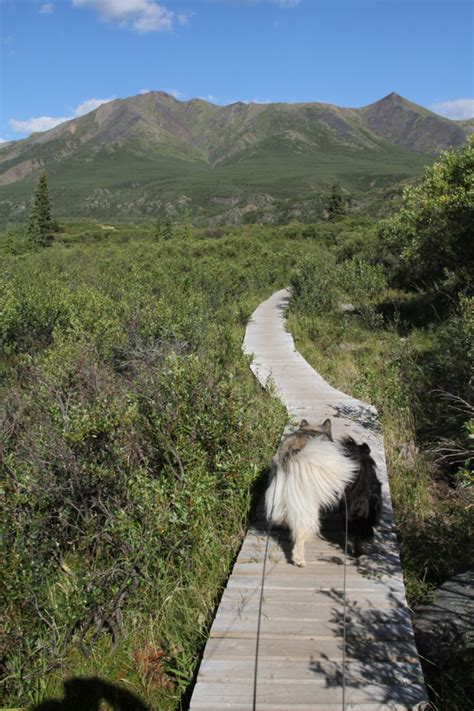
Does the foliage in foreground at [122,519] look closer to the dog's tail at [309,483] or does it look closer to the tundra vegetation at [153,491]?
the tundra vegetation at [153,491]

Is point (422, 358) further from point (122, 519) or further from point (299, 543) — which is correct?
point (122, 519)

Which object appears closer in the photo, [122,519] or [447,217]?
[122,519]

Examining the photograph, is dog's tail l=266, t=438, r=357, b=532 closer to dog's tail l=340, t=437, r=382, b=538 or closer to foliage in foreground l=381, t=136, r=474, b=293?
dog's tail l=340, t=437, r=382, b=538

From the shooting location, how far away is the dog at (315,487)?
13.5ft

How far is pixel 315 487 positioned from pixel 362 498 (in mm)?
599

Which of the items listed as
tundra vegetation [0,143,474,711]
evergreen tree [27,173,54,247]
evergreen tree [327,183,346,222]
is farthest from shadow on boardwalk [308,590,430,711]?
evergreen tree [327,183,346,222]

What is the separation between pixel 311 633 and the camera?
3605mm

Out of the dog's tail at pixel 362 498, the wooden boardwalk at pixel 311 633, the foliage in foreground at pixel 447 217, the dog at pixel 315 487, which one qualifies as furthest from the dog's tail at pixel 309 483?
the foliage in foreground at pixel 447 217

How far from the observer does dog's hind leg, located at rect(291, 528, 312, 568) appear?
4.24 meters

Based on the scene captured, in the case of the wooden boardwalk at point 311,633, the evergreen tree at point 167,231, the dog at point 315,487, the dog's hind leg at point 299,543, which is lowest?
the wooden boardwalk at point 311,633

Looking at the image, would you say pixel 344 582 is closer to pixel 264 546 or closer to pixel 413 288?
pixel 264 546

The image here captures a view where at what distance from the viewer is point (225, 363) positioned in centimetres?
1097

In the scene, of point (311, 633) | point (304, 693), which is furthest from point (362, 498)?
point (304, 693)

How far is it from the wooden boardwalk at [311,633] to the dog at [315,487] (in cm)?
23
